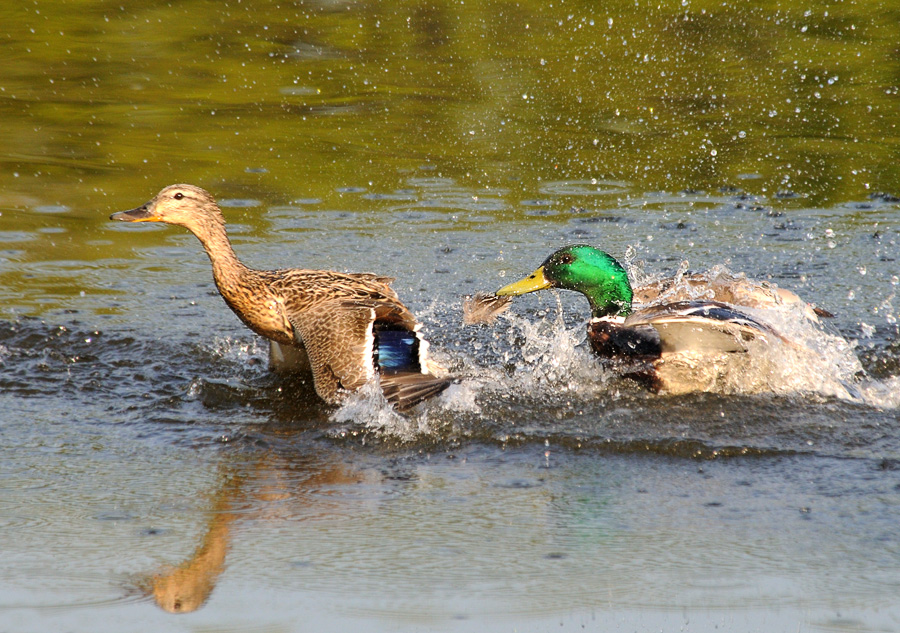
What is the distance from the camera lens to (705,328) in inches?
208

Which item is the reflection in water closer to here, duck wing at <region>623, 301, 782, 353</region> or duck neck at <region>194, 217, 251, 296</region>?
duck neck at <region>194, 217, 251, 296</region>

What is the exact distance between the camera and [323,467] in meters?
4.45

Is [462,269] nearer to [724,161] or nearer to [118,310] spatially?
[118,310]

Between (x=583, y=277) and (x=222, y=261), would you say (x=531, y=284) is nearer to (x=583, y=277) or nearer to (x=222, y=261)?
(x=583, y=277)

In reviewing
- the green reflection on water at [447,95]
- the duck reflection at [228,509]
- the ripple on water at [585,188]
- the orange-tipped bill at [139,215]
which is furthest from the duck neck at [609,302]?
the green reflection on water at [447,95]

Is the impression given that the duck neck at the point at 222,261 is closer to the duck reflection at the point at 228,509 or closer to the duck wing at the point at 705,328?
the duck reflection at the point at 228,509

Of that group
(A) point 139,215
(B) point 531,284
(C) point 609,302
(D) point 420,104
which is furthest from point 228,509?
(D) point 420,104

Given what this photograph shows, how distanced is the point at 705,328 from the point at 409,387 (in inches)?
56.4

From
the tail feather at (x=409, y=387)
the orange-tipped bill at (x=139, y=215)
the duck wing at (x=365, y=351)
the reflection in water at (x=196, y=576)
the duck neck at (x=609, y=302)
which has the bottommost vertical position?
the reflection in water at (x=196, y=576)

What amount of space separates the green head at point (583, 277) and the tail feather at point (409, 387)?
927 mm

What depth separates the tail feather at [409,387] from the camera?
4.77 metres

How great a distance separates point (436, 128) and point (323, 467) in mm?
5917

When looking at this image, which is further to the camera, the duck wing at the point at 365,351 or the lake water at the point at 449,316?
the duck wing at the point at 365,351

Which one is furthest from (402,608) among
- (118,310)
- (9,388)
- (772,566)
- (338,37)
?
(338,37)
